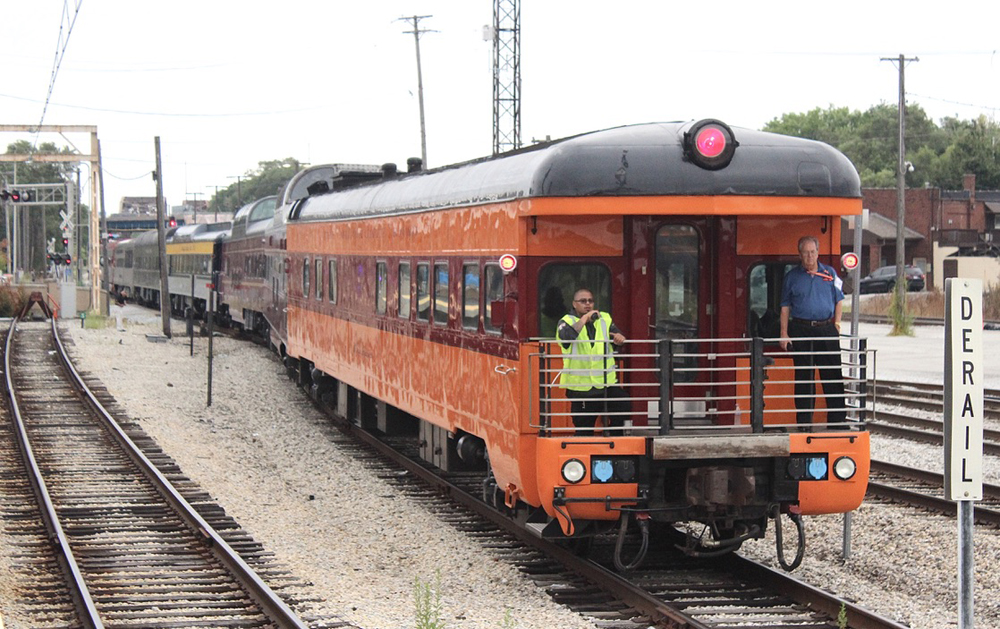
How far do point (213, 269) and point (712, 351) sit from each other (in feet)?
104

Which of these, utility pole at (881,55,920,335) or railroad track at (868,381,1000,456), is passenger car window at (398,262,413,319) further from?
utility pole at (881,55,920,335)

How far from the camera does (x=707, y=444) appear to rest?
887 cm

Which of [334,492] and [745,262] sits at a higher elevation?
[745,262]

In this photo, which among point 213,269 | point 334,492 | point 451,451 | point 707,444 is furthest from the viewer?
point 213,269

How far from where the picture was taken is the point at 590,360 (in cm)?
912

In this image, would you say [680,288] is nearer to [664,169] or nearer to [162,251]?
[664,169]

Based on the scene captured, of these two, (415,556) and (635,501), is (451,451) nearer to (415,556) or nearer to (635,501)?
(415,556)

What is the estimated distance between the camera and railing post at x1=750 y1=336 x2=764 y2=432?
8.89 metres

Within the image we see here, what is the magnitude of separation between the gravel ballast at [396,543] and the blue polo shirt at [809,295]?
75.6 inches

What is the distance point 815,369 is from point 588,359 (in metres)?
1.68

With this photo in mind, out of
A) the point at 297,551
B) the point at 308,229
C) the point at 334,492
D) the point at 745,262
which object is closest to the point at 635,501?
the point at 745,262

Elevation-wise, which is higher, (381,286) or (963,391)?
(381,286)

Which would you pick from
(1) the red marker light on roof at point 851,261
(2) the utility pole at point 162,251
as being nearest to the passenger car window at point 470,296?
(1) the red marker light on roof at point 851,261

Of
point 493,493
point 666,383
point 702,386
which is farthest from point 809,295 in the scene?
point 493,493
